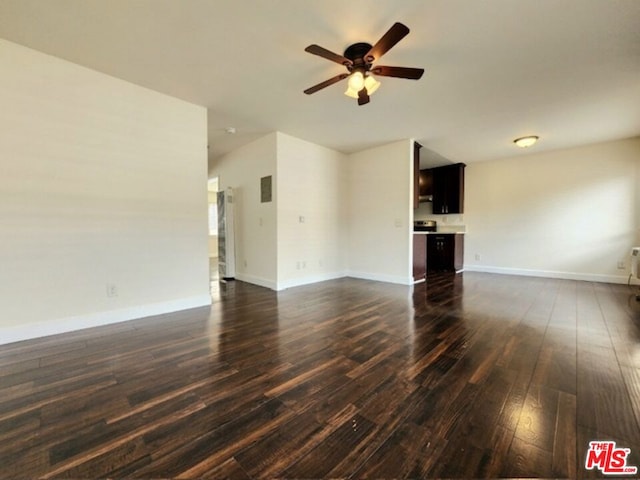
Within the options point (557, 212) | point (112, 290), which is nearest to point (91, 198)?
point (112, 290)

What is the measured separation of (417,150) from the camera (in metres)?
5.03

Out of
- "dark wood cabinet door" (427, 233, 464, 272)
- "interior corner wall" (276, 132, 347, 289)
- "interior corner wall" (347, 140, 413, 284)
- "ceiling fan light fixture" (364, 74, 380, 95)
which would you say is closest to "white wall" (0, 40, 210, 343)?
"interior corner wall" (276, 132, 347, 289)

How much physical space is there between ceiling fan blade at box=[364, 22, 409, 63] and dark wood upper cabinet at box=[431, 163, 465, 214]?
5083mm

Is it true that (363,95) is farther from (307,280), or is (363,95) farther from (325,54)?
(307,280)

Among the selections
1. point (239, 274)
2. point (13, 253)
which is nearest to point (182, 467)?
point (13, 253)

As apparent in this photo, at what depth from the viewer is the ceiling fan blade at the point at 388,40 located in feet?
5.98

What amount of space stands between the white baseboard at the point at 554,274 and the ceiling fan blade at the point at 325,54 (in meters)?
5.79

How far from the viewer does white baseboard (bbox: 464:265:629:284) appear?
191 inches

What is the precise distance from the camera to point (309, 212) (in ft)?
16.3

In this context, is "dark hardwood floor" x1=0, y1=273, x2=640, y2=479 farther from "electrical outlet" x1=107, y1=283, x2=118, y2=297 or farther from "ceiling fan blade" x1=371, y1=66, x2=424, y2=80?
"ceiling fan blade" x1=371, y1=66, x2=424, y2=80

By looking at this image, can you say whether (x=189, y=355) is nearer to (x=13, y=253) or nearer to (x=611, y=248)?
(x=13, y=253)

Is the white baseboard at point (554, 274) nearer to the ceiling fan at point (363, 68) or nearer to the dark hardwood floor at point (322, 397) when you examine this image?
the dark hardwood floor at point (322, 397)

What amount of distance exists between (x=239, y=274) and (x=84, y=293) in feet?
9.00

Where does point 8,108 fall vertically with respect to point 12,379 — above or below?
above
